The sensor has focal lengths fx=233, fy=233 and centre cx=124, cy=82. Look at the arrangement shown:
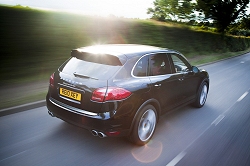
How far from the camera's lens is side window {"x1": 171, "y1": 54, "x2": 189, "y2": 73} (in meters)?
4.97

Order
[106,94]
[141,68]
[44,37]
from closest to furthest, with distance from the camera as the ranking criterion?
[106,94] < [141,68] < [44,37]

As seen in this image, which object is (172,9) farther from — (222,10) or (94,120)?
(94,120)

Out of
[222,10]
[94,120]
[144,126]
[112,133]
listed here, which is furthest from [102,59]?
[222,10]

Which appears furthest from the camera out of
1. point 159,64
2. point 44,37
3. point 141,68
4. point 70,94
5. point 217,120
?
point 44,37

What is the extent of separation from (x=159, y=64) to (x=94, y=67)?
53.0 inches

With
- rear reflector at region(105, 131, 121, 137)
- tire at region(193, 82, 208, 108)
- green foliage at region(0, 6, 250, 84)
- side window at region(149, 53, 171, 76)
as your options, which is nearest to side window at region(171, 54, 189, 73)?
side window at region(149, 53, 171, 76)

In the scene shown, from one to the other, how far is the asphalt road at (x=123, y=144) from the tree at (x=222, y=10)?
24.7 meters

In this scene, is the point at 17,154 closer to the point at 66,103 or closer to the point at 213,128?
the point at 66,103

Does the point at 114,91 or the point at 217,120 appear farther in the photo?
the point at 217,120

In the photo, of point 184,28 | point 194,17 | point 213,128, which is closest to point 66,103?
point 213,128

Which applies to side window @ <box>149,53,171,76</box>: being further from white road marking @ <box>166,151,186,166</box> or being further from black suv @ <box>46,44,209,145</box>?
white road marking @ <box>166,151,186,166</box>

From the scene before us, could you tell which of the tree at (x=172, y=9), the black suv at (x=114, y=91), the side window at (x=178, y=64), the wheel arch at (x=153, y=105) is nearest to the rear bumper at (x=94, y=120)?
the black suv at (x=114, y=91)

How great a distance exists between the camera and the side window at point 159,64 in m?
4.21

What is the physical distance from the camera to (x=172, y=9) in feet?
75.5
